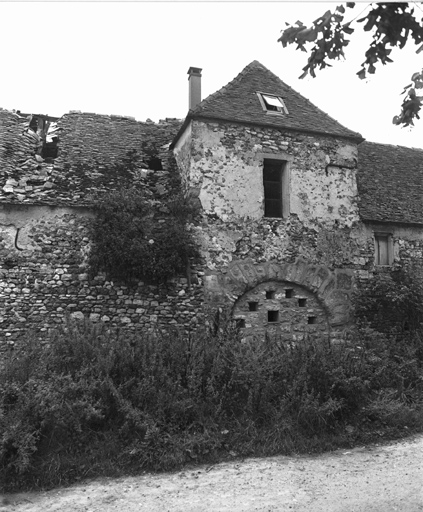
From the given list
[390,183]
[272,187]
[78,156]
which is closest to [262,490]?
[272,187]

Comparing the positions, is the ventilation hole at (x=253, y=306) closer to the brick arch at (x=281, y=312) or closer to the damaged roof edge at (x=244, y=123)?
the brick arch at (x=281, y=312)

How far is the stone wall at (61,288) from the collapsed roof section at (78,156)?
1.58ft

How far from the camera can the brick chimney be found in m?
13.3

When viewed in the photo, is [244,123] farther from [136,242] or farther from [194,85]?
[136,242]

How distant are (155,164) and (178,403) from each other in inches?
286

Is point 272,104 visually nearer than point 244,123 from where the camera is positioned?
No

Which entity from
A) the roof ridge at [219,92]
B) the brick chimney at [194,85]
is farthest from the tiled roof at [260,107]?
the brick chimney at [194,85]

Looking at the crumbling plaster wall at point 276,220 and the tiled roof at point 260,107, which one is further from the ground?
the tiled roof at point 260,107

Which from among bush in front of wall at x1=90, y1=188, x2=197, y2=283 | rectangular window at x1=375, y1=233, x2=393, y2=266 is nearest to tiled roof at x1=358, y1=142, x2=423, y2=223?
rectangular window at x1=375, y1=233, x2=393, y2=266

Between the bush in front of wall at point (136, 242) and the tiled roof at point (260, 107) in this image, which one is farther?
the tiled roof at point (260, 107)

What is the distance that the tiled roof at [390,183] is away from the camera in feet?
41.5

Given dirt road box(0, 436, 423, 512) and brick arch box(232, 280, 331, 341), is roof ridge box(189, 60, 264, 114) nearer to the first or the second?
brick arch box(232, 280, 331, 341)

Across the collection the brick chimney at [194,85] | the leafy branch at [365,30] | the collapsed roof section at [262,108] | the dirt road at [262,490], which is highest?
the brick chimney at [194,85]

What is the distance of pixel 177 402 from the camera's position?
7016 mm
